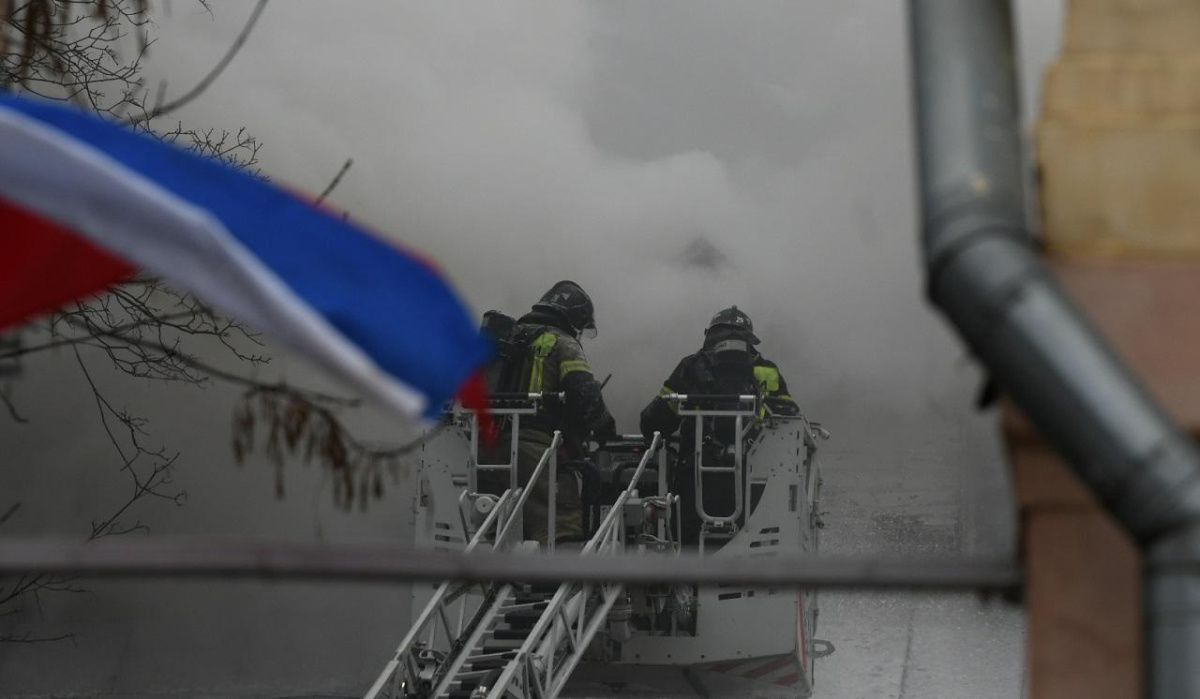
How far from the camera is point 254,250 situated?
293 centimetres

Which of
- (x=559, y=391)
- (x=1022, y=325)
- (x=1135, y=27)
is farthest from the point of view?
(x=559, y=391)

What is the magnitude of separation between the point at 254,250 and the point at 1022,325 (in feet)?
4.56

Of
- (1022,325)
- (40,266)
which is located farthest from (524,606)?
(1022,325)

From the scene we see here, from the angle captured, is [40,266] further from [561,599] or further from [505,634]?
[505,634]

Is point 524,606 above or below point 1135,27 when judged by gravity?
below

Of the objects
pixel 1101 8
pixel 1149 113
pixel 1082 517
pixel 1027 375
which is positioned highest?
pixel 1101 8

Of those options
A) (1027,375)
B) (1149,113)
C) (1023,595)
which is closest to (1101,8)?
(1149,113)

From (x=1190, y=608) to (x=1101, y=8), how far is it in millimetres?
1260

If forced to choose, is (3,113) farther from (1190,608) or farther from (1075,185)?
(1190,608)

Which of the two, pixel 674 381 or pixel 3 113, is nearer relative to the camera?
pixel 3 113

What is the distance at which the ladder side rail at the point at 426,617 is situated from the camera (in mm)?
8727

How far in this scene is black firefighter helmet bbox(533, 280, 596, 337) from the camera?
10828 millimetres

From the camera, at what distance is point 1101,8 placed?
10.1 ft

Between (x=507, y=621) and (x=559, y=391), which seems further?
(x=559, y=391)
